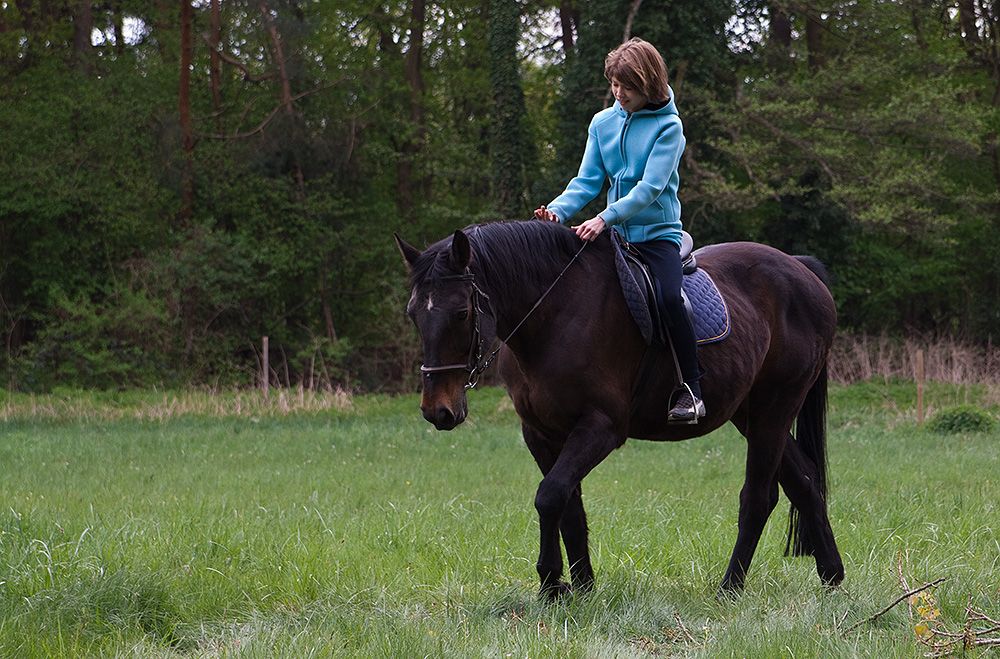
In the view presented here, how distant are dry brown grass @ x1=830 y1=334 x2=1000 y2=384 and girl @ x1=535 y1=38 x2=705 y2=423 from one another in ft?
68.2

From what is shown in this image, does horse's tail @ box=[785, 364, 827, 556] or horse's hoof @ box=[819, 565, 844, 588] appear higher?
horse's tail @ box=[785, 364, 827, 556]

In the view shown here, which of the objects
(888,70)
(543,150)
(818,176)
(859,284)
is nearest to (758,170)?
(818,176)

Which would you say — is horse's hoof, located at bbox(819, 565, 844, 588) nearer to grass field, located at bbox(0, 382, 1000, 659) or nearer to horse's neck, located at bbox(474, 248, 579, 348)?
grass field, located at bbox(0, 382, 1000, 659)

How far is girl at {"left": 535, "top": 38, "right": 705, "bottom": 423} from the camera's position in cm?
455

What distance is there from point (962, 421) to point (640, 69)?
15121mm

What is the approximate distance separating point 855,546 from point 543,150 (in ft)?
94.8

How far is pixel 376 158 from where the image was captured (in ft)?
110

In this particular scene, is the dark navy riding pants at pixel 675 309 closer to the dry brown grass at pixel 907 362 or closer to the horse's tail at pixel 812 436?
the horse's tail at pixel 812 436

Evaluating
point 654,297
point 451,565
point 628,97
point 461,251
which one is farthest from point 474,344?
point 451,565

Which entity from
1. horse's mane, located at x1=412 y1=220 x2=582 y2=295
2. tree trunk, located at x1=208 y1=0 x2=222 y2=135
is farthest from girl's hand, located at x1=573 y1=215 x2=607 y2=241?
tree trunk, located at x1=208 y1=0 x2=222 y2=135

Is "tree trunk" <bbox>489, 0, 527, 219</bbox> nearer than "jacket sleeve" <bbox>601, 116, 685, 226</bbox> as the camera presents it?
No

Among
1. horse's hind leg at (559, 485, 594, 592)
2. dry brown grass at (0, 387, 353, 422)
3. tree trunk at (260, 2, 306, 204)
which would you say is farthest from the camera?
tree trunk at (260, 2, 306, 204)

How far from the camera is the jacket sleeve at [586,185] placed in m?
4.90

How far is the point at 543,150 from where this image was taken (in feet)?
113
